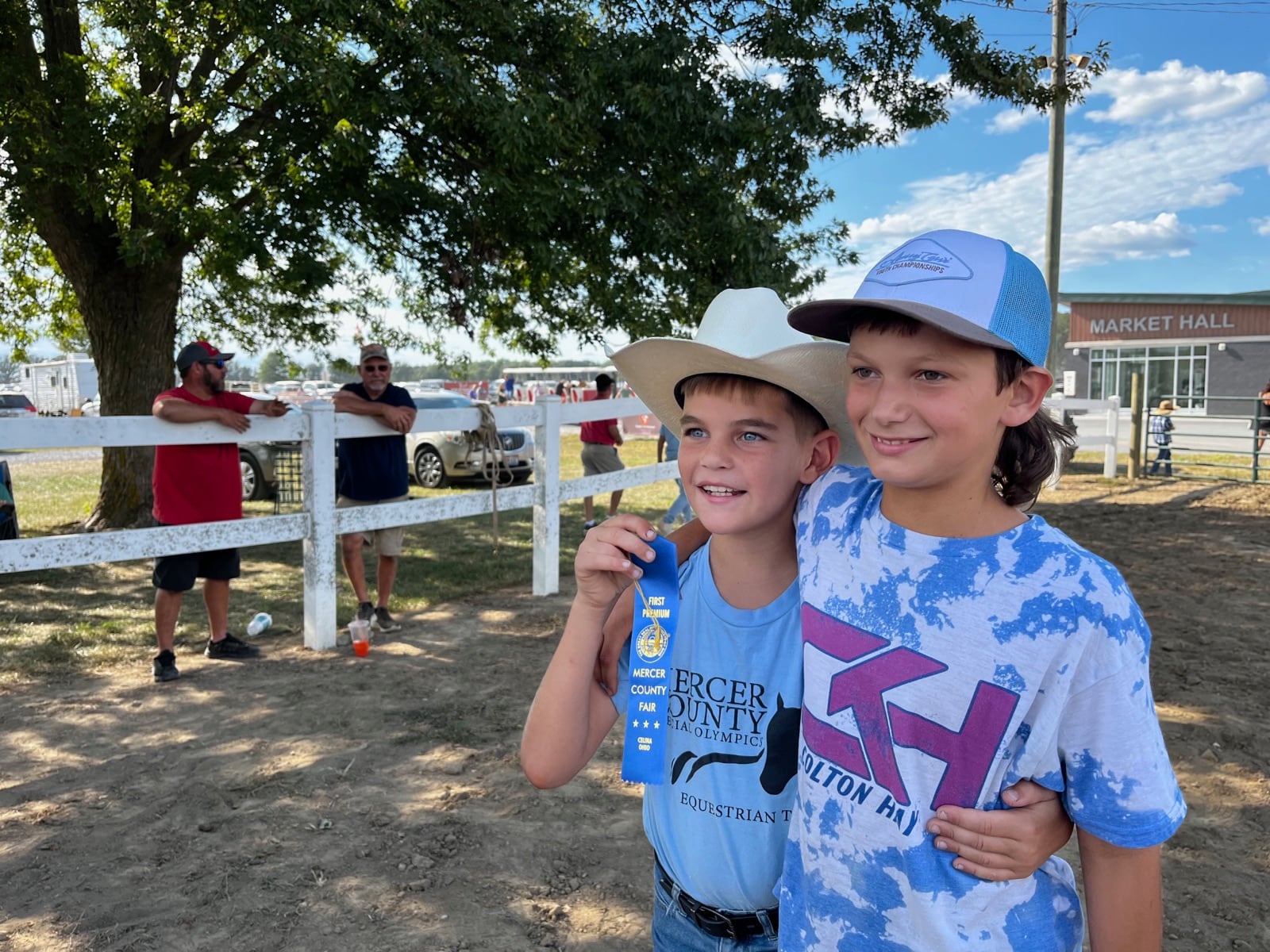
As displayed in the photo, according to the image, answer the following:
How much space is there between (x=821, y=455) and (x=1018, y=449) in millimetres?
328

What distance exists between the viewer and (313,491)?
Answer: 5660 millimetres

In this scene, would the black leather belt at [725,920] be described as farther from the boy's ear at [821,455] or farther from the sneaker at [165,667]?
the sneaker at [165,667]

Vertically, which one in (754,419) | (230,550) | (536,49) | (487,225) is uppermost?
(536,49)

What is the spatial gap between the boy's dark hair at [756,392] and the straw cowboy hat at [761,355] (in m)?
0.01

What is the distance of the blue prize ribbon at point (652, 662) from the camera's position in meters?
1.35

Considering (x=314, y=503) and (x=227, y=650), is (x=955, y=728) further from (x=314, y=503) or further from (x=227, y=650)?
(x=227, y=650)

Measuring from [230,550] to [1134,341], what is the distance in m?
38.3

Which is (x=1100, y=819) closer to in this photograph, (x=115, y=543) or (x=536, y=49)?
(x=115, y=543)

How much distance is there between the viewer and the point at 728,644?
4.93ft

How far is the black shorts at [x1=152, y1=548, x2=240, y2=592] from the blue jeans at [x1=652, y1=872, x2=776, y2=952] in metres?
4.33

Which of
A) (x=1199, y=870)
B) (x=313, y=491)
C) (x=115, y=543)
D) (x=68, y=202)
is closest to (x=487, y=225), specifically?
(x=313, y=491)

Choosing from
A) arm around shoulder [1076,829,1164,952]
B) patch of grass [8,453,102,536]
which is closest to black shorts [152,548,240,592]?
arm around shoulder [1076,829,1164,952]

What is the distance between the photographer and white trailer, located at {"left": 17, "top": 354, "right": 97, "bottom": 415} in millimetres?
34844

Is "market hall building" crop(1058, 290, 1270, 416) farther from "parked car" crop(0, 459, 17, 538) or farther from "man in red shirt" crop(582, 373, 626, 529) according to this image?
"parked car" crop(0, 459, 17, 538)
